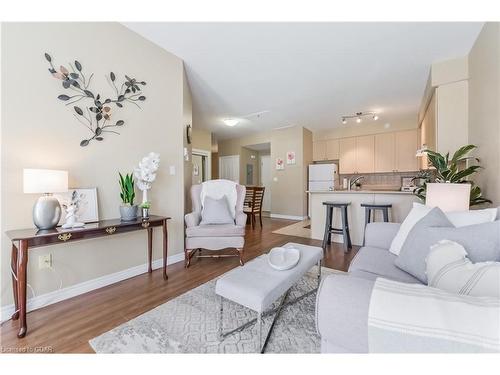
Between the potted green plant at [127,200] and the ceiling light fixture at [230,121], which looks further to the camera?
the ceiling light fixture at [230,121]

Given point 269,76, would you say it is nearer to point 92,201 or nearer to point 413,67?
point 413,67

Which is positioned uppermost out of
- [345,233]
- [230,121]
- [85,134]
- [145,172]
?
[230,121]

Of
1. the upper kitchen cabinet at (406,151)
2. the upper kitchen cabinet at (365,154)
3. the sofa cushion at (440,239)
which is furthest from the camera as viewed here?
the upper kitchen cabinet at (365,154)

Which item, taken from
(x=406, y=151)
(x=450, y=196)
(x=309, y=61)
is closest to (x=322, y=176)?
(x=406, y=151)

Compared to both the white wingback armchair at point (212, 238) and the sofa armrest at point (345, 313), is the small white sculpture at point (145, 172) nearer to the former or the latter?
the white wingback armchair at point (212, 238)

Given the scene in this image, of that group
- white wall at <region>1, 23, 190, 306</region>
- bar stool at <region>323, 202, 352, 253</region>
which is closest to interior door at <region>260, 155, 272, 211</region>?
bar stool at <region>323, 202, 352, 253</region>

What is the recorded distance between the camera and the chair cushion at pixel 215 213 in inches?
114

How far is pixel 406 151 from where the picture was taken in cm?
524

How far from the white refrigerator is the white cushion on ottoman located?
15.1ft

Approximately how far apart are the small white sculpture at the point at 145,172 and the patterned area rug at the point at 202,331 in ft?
3.74

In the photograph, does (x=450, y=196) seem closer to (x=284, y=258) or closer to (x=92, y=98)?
(x=284, y=258)

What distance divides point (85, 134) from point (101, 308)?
1503 mm

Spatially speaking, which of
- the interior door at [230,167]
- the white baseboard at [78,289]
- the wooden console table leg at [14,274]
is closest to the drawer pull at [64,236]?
the wooden console table leg at [14,274]
